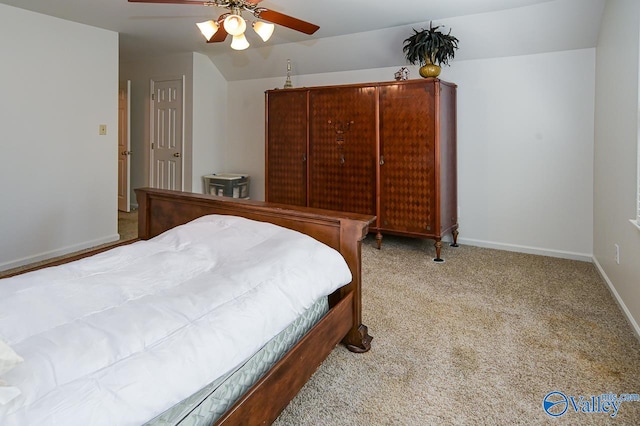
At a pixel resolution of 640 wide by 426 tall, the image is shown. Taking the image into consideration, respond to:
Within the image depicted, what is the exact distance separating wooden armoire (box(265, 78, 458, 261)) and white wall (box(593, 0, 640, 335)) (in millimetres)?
1239

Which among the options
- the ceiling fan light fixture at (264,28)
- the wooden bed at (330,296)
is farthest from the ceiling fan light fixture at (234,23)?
the wooden bed at (330,296)

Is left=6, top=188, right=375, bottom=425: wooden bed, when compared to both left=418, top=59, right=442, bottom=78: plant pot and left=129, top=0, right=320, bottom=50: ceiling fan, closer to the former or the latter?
left=129, top=0, right=320, bottom=50: ceiling fan

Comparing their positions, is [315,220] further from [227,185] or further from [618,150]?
[227,185]

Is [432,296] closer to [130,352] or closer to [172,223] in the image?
[172,223]

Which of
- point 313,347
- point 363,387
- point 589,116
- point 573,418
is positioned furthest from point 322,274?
point 589,116

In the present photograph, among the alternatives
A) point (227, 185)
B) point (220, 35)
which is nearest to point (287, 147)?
point (227, 185)

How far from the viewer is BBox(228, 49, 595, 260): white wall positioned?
355 centimetres

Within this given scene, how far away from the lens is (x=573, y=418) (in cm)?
149

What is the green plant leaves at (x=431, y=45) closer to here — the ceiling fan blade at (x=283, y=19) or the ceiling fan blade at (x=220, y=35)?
the ceiling fan blade at (x=283, y=19)

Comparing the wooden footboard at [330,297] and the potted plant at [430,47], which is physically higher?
the potted plant at [430,47]

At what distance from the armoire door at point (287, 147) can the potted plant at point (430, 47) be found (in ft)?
4.03

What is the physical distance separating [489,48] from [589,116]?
1.11 m

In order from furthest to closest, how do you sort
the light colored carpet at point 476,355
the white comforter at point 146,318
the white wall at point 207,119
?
the white wall at point 207,119, the light colored carpet at point 476,355, the white comforter at point 146,318

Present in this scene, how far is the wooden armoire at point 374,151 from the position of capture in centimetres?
360
